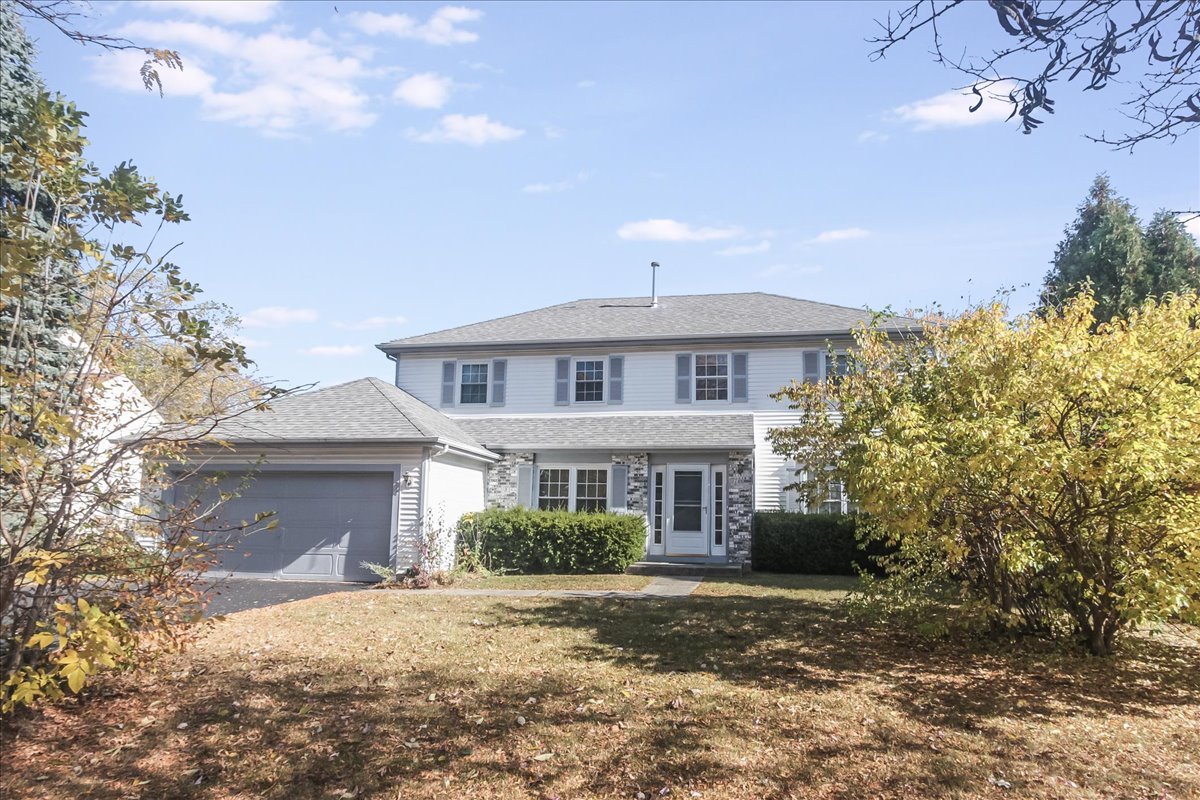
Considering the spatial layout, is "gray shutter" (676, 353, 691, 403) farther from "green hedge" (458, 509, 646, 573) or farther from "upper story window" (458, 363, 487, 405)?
"upper story window" (458, 363, 487, 405)

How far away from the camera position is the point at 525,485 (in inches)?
763

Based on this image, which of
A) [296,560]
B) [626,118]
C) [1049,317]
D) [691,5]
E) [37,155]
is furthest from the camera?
[296,560]

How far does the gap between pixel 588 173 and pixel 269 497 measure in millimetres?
10294

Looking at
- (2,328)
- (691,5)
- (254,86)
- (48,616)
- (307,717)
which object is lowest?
(307,717)

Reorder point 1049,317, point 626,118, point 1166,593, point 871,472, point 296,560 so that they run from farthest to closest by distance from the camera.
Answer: point 296,560 < point 626,118 < point 1049,317 < point 871,472 < point 1166,593

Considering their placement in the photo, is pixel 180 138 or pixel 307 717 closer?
pixel 307 717

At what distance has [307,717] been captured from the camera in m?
5.88

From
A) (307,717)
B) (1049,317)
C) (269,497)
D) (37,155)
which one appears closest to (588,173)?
(1049,317)

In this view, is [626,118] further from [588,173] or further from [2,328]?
[2,328]

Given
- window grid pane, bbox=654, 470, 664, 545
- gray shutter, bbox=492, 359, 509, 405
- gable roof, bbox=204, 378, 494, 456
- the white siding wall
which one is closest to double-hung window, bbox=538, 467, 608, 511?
window grid pane, bbox=654, 470, 664, 545

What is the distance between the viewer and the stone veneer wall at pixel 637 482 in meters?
18.7

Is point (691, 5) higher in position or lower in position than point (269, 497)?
higher

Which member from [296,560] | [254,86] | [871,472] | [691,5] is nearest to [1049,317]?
[871,472]

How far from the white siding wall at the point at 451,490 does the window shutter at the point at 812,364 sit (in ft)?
27.9
